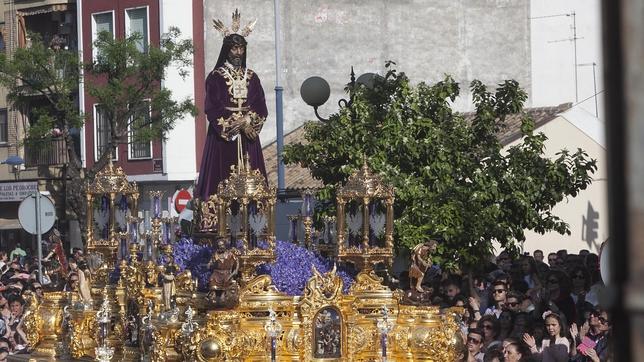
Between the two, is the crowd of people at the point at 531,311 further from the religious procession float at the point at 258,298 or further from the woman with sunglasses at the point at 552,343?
the religious procession float at the point at 258,298

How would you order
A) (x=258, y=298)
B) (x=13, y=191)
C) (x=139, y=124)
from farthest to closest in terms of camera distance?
(x=13, y=191), (x=139, y=124), (x=258, y=298)

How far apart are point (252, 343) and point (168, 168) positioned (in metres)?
29.2

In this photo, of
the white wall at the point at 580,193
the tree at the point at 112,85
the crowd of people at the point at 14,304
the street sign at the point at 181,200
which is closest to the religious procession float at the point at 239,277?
the crowd of people at the point at 14,304

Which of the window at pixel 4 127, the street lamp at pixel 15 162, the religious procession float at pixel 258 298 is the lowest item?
the religious procession float at pixel 258 298

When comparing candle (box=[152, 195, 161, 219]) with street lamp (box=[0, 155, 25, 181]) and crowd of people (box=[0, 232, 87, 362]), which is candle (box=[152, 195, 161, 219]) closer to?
crowd of people (box=[0, 232, 87, 362])

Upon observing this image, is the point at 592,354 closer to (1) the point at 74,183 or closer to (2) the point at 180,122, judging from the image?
(1) the point at 74,183

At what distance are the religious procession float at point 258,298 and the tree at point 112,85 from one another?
2004cm

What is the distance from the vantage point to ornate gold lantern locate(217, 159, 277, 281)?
951 centimetres

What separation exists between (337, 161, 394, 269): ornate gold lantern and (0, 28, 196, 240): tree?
21.5 meters

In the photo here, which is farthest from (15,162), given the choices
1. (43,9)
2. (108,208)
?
(108,208)

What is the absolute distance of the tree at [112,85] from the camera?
3191 centimetres

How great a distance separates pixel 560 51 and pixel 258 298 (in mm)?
30051

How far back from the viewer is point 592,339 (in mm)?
10891

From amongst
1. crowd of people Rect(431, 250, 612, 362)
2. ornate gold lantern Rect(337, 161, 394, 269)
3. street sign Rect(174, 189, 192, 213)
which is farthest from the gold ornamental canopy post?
street sign Rect(174, 189, 192, 213)
